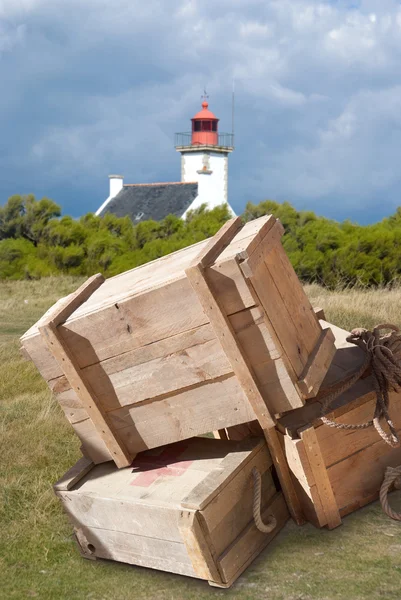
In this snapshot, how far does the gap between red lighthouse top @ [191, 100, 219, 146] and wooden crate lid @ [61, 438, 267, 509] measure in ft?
145

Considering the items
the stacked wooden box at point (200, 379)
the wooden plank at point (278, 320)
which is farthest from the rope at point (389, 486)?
the wooden plank at point (278, 320)

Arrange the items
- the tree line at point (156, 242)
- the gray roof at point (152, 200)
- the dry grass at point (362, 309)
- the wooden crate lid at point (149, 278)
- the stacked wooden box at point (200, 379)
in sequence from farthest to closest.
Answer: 1. the gray roof at point (152, 200)
2. the tree line at point (156, 242)
3. the dry grass at point (362, 309)
4. the wooden crate lid at point (149, 278)
5. the stacked wooden box at point (200, 379)

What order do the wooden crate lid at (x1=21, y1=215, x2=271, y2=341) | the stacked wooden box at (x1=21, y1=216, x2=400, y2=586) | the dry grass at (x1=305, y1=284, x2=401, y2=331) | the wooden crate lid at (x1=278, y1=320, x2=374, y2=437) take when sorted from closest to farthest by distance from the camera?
the stacked wooden box at (x1=21, y1=216, x2=400, y2=586) < the wooden crate lid at (x1=21, y1=215, x2=271, y2=341) < the wooden crate lid at (x1=278, y1=320, x2=374, y2=437) < the dry grass at (x1=305, y1=284, x2=401, y2=331)

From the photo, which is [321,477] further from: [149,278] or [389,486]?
[149,278]

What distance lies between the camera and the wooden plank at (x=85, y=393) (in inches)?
132

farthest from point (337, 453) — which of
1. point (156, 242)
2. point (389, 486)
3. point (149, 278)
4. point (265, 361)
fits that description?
point (156, 242)

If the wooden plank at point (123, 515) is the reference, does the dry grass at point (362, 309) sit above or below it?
below

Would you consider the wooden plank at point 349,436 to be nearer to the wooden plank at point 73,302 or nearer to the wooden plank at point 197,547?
the wooden plank at point 197,547

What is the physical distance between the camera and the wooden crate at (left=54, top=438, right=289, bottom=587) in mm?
3135

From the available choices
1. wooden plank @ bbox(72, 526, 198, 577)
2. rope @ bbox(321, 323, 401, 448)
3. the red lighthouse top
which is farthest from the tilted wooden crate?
the red lighthouse top

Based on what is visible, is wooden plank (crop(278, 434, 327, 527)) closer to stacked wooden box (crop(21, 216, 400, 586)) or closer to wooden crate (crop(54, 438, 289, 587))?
stacked wooden box (crop(21, 216, 400, 586))

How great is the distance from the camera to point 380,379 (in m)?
3.76

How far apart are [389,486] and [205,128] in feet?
150

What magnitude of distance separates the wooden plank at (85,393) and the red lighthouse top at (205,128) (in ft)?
146
